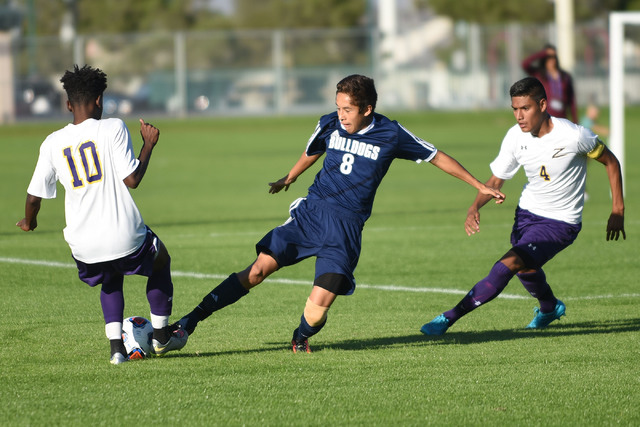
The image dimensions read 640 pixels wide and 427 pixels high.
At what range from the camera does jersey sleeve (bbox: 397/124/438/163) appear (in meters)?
6.68

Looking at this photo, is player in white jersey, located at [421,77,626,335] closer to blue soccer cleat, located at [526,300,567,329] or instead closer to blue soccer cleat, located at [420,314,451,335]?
blue soccer cleat, located at [420,314,451,335]

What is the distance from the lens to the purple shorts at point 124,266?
6.23m

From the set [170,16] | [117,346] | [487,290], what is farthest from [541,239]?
[170,16]

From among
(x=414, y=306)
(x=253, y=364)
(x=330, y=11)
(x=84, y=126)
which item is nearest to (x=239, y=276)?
(x=253, y=364)

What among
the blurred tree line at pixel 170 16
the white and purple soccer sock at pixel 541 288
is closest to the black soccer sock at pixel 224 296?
the white and purple soccer sock at pixel 541 288

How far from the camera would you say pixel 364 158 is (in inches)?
Answer: 262

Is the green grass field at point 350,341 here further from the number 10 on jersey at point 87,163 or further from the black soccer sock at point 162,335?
the number 10 on jersey at point 87,163

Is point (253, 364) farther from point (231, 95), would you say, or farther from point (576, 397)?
point (231, 95)

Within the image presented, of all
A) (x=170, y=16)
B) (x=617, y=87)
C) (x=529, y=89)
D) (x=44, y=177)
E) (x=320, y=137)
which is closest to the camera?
(x=44, y=177)

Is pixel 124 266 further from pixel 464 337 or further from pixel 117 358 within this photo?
pixel 464 337

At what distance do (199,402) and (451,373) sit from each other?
62.2 inches

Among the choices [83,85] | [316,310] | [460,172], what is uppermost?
[83,85]

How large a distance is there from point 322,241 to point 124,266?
1.26m

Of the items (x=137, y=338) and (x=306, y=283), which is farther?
(x=306, y=283)
